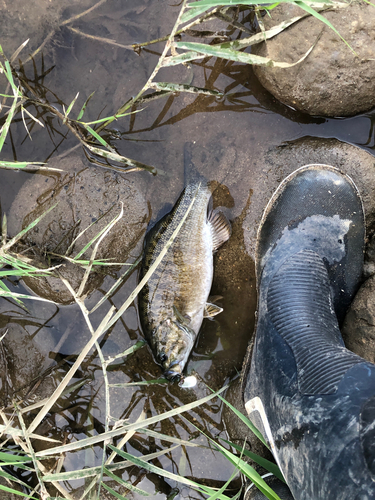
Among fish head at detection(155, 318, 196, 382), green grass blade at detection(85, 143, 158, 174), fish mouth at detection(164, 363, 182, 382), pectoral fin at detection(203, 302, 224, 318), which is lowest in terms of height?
fish mouth at detection(164, 363, 182, 382)

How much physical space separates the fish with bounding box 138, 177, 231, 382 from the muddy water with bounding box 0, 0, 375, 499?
203mm

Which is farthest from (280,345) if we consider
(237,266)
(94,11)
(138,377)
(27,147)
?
(94,11)

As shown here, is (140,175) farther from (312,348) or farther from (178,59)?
(312,348)

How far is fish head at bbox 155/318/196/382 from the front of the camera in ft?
9.87

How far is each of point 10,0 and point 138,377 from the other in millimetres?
3707

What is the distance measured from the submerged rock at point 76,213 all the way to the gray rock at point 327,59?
1601 millimetres

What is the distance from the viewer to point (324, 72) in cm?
269

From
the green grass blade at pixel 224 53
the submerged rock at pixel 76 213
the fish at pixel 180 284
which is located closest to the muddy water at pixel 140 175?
the submerged rock at pixel 76 213

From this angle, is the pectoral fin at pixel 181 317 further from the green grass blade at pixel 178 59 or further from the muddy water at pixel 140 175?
the green grass blade at pixel 178 59

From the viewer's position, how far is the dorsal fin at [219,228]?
3168mm

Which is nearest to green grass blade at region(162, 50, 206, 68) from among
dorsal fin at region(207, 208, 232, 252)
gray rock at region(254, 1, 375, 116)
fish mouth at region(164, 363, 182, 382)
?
gray rock at region(254, 1, 375, 116)

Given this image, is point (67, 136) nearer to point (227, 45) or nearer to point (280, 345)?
point (227, 45)

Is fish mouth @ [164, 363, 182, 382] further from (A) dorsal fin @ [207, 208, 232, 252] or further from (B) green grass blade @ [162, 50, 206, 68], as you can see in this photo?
(B) green grass blade @ [162, 50, 206, 68]

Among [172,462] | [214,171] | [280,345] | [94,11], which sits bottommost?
[172,462]
